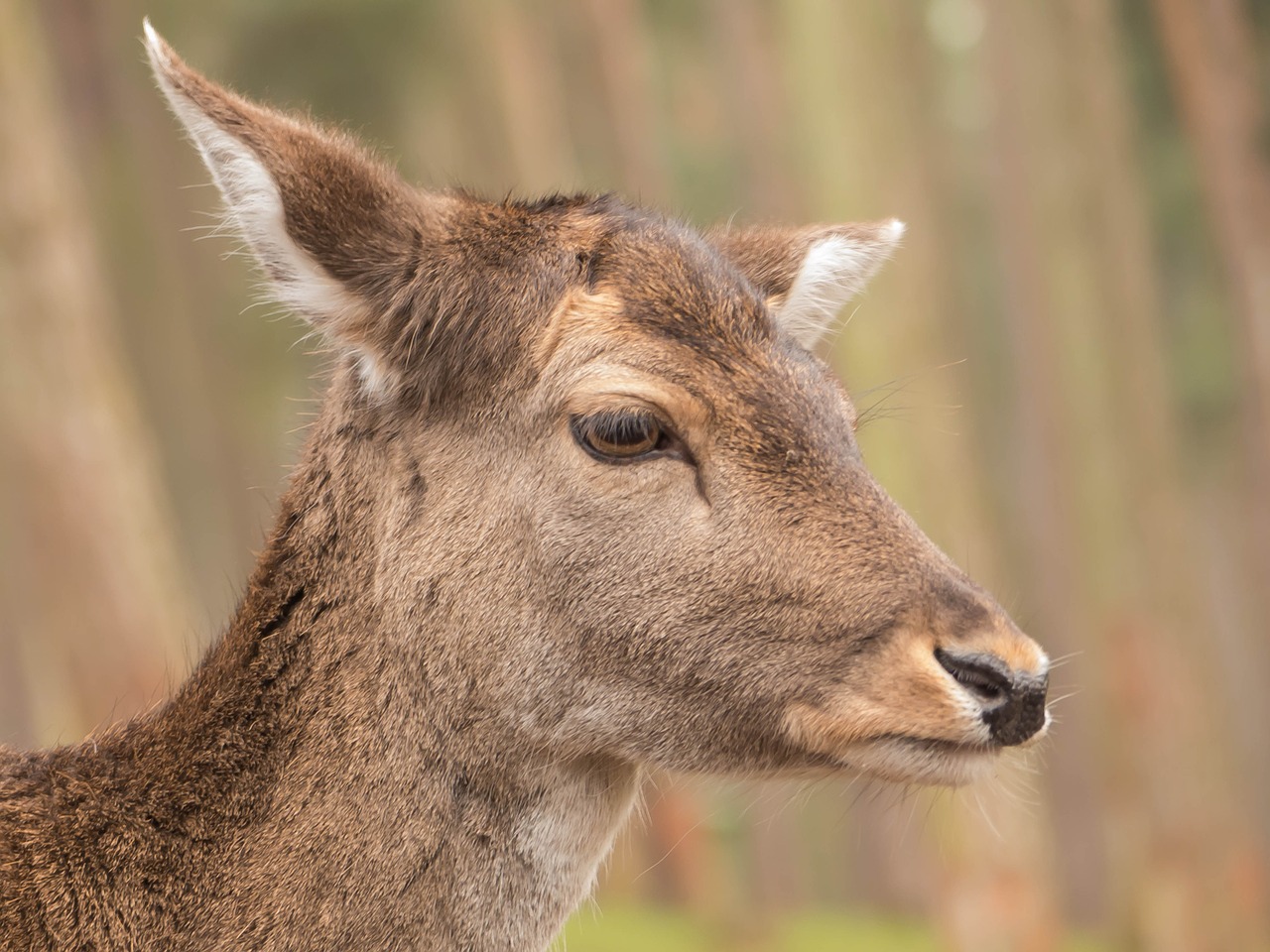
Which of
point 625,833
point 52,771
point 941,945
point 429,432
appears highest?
point 429,432

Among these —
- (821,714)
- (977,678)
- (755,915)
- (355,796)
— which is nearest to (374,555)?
(355,796)

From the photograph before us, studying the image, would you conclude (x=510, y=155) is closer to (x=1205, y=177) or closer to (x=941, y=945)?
(x=1205, y=177)

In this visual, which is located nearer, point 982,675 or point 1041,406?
point 982,675

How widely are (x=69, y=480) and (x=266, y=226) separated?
6.78m

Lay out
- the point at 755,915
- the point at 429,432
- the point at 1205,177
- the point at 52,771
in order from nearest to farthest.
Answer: the point at 52,771 → the point at 429,432 → the point at 755,915 → the point at 1205,177

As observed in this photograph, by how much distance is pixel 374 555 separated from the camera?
381 cm

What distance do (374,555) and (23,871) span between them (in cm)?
112

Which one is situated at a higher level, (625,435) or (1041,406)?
(625,435)

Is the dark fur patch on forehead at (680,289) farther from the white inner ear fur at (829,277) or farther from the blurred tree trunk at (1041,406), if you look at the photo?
the blurred tree trunk at (1041,406)

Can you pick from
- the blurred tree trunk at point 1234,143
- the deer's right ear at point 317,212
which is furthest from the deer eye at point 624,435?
the blurred tree trunk at point 1234,143

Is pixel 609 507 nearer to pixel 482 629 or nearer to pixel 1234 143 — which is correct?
pixel 482 629

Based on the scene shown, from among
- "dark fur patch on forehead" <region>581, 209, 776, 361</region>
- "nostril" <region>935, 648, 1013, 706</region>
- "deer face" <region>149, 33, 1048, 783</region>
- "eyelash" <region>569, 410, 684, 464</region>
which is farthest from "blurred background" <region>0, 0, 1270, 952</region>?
"dark fur patch on forehead" <region>581, 209, 776, 361</region>

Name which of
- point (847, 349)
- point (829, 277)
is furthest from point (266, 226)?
point (847, 349)

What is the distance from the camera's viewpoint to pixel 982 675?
342cm
